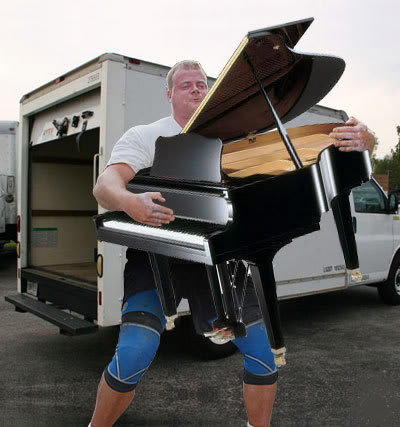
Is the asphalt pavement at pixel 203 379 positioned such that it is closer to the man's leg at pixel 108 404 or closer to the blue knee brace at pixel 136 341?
the man's leg at pixel 108 404

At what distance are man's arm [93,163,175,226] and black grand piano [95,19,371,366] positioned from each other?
7cm

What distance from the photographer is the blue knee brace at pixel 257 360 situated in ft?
7.54

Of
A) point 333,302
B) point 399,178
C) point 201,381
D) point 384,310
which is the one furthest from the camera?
point 399,178

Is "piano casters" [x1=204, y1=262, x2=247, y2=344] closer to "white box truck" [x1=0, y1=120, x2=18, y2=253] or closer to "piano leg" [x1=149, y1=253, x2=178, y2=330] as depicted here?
"piano leg" [x1=149, y1=253, x2=178, y2=330]

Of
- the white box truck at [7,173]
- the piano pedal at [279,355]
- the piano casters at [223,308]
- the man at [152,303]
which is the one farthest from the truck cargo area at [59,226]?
the white box truck at [7,173]

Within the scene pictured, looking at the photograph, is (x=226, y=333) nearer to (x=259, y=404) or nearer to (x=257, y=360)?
(x=257, y=360)

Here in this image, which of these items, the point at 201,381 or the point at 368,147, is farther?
the point at 201,381

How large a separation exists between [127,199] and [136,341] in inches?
24.3

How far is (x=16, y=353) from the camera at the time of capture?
14.8ft

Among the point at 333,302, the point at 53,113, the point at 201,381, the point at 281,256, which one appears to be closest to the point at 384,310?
the point at 333,302

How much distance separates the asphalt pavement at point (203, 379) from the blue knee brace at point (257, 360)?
0.93 metres

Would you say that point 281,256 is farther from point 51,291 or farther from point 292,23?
point 292,23

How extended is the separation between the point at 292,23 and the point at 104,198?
3.26 feet

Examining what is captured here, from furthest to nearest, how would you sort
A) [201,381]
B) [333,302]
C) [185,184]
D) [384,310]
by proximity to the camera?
[333,302], [384,310], [201,381], [185,184]
